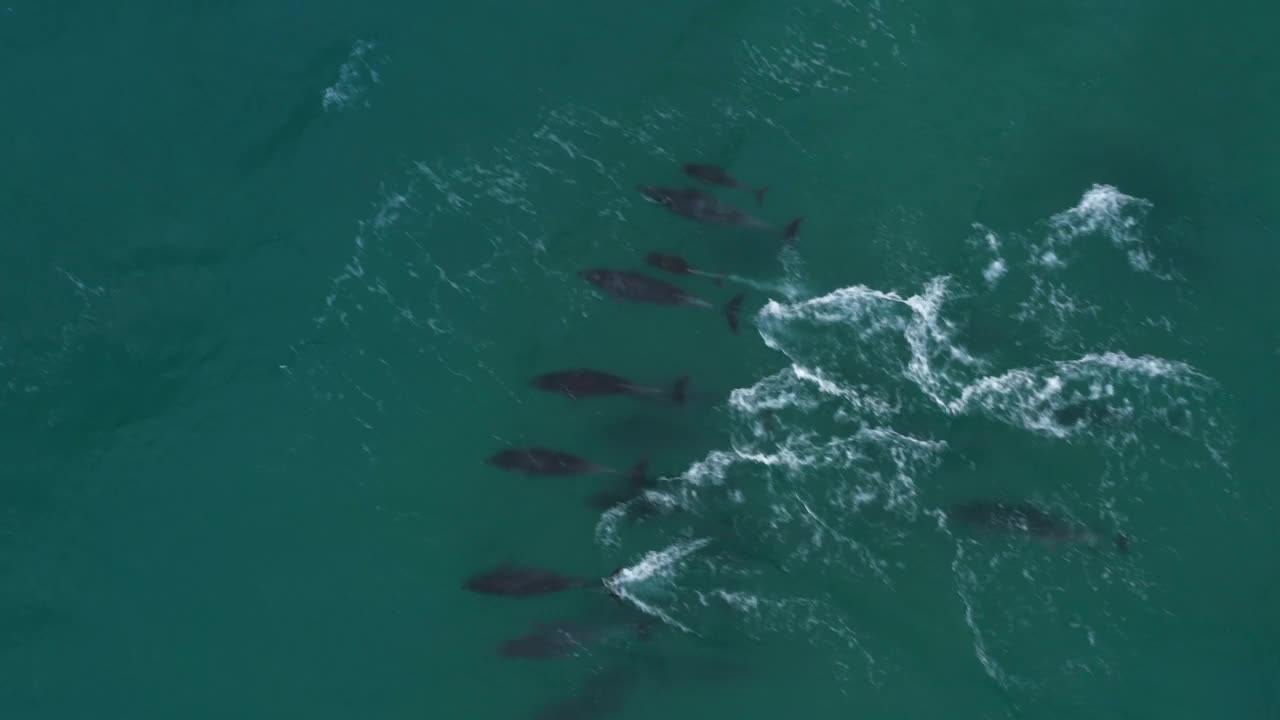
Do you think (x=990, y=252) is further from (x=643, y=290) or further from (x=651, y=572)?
(x=651, y=572)

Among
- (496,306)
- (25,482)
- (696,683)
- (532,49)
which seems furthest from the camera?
(532,49)

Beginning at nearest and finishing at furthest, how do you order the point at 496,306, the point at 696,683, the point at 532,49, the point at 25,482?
the point at 696,683, the point at 25,482, the point at 496,306, the point at 532,49

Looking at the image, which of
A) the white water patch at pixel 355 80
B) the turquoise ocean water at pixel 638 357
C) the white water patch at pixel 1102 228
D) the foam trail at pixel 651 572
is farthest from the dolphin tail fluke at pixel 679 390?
the white water patch at pixel 355 80

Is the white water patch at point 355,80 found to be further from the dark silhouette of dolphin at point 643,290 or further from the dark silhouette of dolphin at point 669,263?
the dark silhouette of dolphin at point 669,263

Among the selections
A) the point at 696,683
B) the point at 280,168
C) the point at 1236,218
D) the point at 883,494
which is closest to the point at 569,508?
the point at 696,683

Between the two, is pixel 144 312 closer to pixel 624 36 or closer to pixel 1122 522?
pixel 624 36

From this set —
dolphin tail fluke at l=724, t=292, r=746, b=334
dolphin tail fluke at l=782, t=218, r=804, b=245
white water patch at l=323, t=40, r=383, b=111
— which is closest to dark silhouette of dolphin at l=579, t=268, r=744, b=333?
dolphin tail fluke at l=724, t=292, r=746, b=334

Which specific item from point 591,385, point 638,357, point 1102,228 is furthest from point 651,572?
point 1102,228
